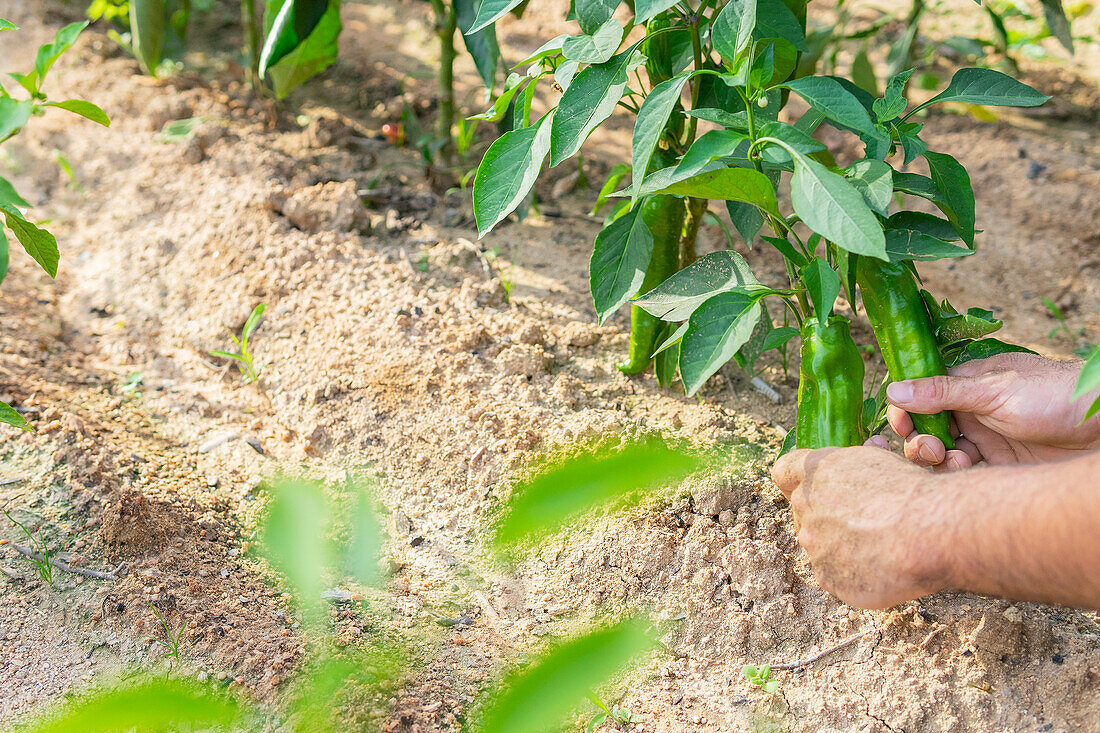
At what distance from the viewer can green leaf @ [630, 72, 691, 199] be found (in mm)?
1175

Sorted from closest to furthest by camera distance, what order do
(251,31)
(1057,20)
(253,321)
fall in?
(253,321), (1057,20), (251,31)

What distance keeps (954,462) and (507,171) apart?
86cm

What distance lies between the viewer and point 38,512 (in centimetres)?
157

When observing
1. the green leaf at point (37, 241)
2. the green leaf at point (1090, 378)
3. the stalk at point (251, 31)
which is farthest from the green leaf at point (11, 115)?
the green leaf at point (1090, 378)

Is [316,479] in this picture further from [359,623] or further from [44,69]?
[44,69]

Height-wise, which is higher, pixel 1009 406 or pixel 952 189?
pixel 952 189

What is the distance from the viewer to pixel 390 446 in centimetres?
176

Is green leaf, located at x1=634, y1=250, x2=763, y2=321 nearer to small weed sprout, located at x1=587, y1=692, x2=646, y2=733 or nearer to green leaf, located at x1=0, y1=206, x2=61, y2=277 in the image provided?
small weed sprout, located at x1=587, y1=692, x2=646, y2=733

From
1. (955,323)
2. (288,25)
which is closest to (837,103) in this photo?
(955,323)

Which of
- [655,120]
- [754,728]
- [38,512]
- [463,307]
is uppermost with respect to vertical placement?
[655,120]

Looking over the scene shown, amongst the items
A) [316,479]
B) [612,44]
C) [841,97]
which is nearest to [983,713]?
[841,97]

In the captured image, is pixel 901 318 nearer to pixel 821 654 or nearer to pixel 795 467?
pixel 795 467

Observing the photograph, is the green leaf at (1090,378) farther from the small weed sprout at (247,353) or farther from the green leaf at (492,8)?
the small weed sprout at (247,353)

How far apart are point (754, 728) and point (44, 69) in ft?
5.67
